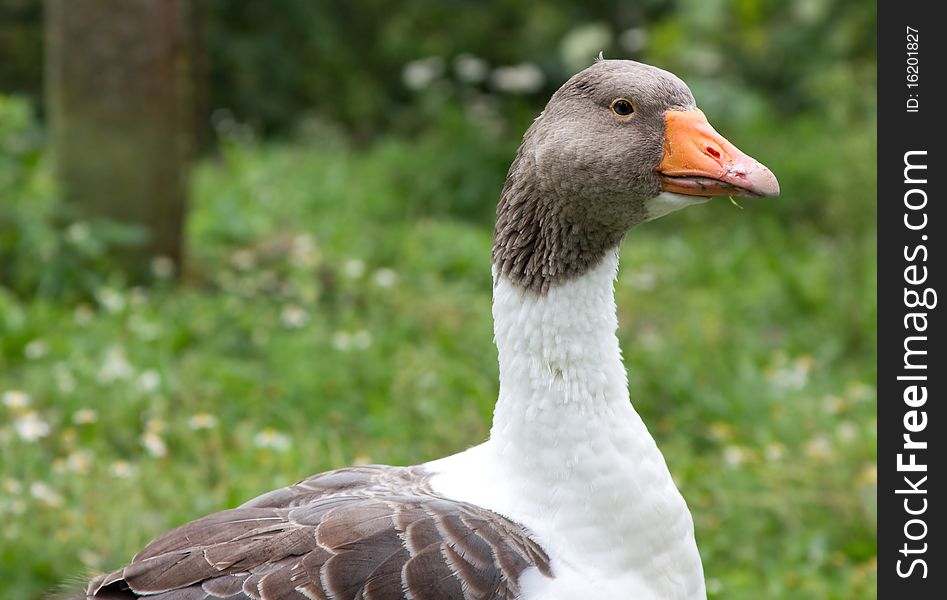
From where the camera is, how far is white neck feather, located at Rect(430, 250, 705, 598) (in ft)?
9.77

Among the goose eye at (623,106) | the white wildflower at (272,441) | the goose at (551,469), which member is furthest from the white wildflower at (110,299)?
the goose eye at (623,106)

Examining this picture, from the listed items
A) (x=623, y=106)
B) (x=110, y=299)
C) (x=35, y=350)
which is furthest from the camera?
(x=110, y=299)

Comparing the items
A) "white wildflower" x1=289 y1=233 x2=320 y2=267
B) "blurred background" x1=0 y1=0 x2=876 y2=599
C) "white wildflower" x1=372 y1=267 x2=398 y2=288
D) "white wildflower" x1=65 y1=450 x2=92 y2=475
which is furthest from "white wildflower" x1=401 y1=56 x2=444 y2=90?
"white wildflower" x1=65 y1=450 x2=92 y2=475

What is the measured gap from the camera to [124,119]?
6438mm

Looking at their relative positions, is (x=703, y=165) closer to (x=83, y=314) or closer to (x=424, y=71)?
(x=83, y=314)

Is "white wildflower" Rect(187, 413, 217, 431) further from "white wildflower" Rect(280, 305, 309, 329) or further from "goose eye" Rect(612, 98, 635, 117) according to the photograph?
"goose eye" Rect(612, 98, 635, 117)

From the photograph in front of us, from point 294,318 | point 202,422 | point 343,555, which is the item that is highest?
point 294,318

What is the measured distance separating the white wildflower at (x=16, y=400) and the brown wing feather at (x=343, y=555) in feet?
7.18

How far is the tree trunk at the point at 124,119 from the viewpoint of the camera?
634 centimetres

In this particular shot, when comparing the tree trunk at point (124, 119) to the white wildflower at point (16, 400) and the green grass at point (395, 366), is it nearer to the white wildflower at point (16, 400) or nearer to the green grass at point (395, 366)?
the green grass at point (395, 366)

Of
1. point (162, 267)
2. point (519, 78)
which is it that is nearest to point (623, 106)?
point (162, 267)

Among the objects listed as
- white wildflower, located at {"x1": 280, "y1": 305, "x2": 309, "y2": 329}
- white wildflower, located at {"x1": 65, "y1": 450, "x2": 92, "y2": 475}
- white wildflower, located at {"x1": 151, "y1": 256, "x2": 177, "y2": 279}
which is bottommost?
white wildflower, located at {"x1": 65, "y1": 450, "x2": 92, "y2": 475}

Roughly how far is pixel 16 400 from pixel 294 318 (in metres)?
1.48

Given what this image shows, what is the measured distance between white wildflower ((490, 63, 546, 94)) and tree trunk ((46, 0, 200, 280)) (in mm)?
3233
